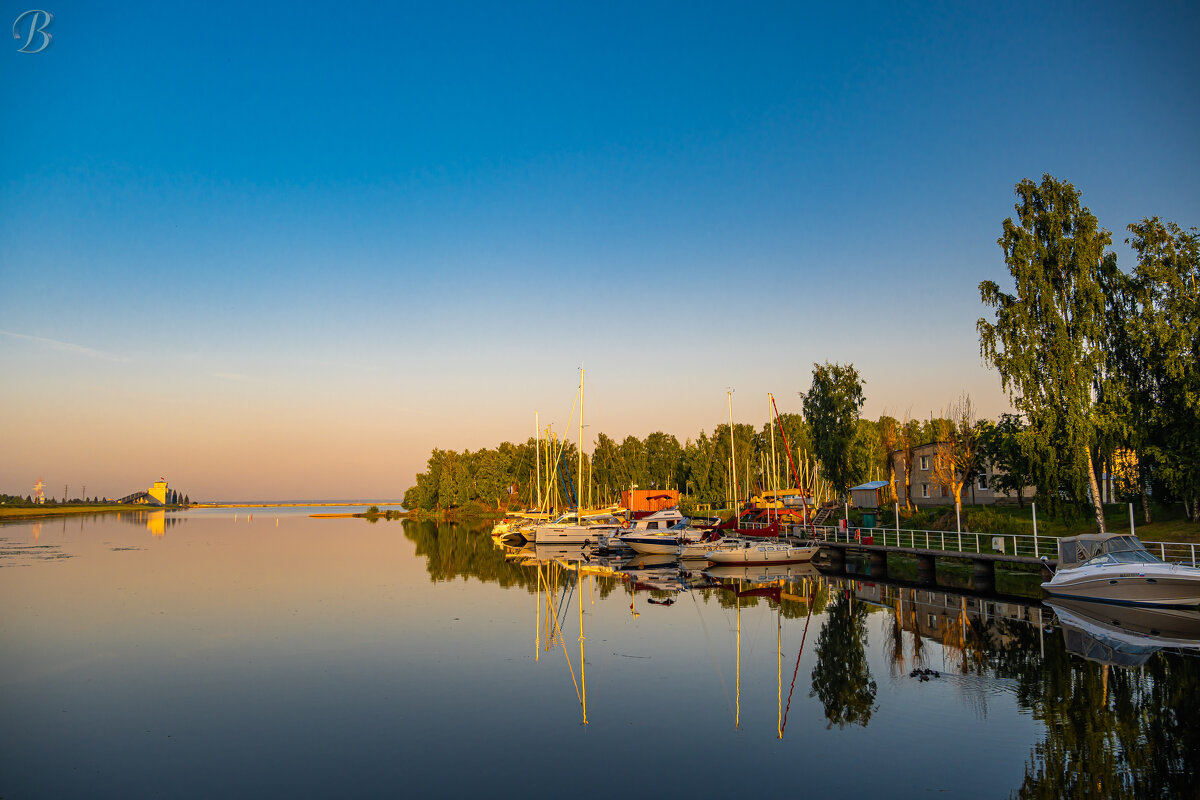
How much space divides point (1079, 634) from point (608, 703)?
15.9m

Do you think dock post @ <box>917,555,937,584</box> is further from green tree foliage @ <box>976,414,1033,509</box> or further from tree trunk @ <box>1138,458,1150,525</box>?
tree trunk @ <box>1138,458,1150,525</box>

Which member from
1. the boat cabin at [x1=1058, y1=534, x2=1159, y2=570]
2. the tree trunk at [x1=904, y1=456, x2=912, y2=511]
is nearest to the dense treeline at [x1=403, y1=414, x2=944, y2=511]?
the tree trunk at [x1=904, y1=456, x2=912, y2=511]

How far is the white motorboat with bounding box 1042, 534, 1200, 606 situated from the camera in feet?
78.1

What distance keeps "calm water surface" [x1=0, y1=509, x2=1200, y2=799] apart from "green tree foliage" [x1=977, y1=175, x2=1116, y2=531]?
990 centimetres

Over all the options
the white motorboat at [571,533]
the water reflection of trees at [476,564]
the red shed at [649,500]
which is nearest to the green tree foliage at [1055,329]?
the water reflection of trees at [476,564]

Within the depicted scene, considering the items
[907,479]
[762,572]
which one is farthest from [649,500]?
[762,572]

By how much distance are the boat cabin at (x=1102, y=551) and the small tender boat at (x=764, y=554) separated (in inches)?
767

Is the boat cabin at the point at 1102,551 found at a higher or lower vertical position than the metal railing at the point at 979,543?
higher

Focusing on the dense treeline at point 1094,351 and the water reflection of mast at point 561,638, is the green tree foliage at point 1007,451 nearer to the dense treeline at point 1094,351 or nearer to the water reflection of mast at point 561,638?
the dense treeline at point 1094,351

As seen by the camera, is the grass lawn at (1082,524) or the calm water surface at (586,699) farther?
the grass lawn at (1082,524)

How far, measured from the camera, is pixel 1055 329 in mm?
35688

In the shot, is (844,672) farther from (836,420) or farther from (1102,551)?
(836,420)

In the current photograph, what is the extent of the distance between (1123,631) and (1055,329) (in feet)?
57.3

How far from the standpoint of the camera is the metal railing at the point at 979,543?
30.4 meters
